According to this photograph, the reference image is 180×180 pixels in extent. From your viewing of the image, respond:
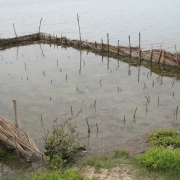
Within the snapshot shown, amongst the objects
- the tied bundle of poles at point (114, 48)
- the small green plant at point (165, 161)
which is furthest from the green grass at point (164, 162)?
the tied bundle of poles at point (114, 48)

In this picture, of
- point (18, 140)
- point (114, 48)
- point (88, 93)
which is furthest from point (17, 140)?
point (114, 48)

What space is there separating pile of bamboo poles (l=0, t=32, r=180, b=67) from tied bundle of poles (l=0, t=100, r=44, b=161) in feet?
24.8

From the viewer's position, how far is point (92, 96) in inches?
330

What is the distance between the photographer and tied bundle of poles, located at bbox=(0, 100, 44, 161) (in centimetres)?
484

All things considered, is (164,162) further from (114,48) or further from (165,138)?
(114,48)

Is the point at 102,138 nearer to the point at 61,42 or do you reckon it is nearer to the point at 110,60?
the point at 110,60

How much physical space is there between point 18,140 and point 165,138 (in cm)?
288

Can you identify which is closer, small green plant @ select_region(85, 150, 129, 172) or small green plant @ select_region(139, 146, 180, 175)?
small green plant @ select_region(139, 146, 180, 175)

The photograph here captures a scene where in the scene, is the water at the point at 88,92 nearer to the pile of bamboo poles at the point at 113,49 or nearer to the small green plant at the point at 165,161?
the pile of bamboo poles at the point at 113,49

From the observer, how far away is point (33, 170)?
183 inches

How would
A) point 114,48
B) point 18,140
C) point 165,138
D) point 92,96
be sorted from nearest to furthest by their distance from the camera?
1. point 18,140
2. point 165,138
3. point 92,96
4. point 114,48

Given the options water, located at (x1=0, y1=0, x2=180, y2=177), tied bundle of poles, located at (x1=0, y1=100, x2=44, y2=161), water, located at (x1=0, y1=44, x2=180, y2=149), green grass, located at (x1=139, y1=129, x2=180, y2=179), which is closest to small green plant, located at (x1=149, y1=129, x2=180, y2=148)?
water, located at (x1=0, y1=0, x2=180, y2=177)

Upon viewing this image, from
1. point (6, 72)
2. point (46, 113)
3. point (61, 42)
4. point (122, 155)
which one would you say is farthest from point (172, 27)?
point (122, 155)

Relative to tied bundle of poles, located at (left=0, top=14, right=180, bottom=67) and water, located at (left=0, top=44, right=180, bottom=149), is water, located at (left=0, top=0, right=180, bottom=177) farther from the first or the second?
tied bundle of poles, located at (left=0, top=14, right=180, bottom=67)
